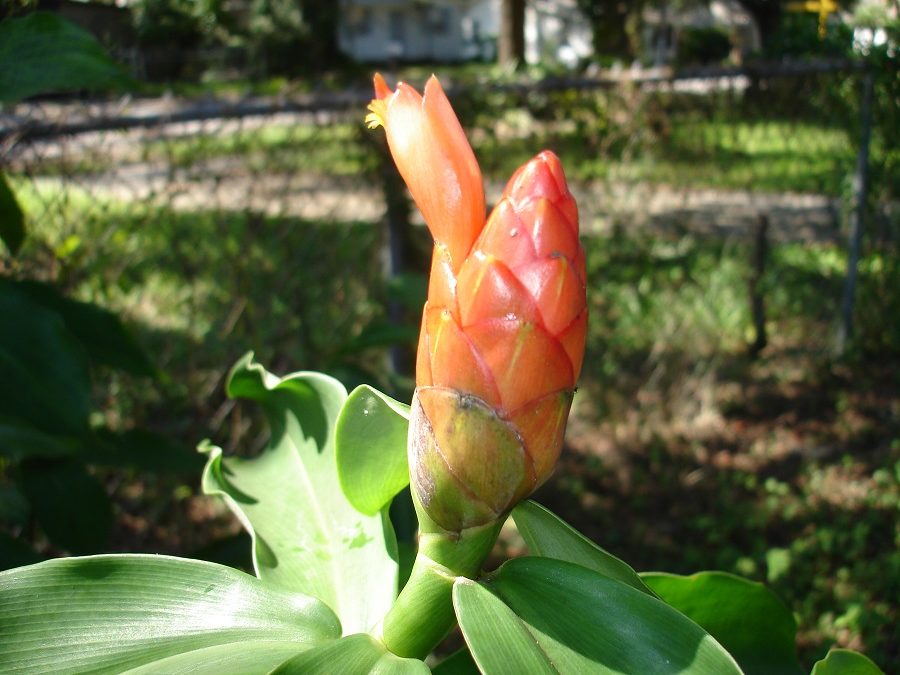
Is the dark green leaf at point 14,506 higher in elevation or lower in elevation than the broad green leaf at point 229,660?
lower

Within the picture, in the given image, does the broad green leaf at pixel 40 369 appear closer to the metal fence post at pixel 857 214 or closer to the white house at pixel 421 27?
the metal fence post at pixel 857 214

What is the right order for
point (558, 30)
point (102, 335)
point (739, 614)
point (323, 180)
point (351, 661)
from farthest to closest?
point (558, 30), point (323, 180), point (102, 335), point (739, 614), point (351, 661)

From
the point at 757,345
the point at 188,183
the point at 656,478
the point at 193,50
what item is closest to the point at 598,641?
the point at 188,183

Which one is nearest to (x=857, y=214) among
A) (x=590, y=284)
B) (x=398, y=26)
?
(x=590, y=284)

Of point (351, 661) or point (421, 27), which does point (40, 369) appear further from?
point (421, 27)

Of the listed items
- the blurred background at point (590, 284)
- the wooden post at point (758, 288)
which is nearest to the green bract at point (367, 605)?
the blurred background at point (590, 284)

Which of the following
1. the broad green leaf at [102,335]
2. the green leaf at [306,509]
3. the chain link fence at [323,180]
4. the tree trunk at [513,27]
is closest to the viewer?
the green leaf at [306,509]

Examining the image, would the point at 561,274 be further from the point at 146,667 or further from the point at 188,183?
the point at 188,183

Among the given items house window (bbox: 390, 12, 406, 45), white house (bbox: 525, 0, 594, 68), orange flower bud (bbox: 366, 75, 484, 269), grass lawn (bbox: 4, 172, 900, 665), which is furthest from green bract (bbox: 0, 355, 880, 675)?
house window (bbox: 390, 12, 406, 45)
